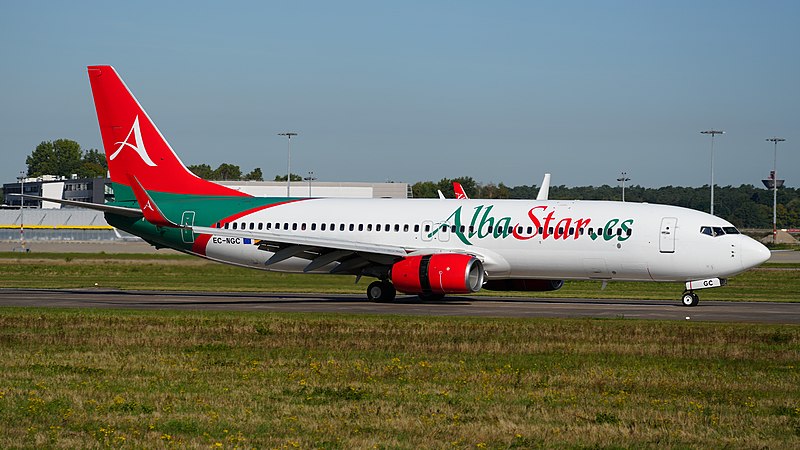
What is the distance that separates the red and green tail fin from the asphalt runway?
13.4 feet

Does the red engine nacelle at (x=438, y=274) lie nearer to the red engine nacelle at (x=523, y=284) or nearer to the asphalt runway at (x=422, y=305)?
the asphalt runway at (x=422, y=305)

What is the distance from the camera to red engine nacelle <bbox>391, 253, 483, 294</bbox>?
35.8 meters

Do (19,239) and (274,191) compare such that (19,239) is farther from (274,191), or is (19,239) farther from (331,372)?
(331,372)

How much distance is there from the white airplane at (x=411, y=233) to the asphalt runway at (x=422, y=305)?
3.15 feet

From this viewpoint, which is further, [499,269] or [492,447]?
[499,269]

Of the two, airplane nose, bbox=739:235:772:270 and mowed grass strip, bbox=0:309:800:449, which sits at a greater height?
airplane nose, bbox=739:235:772:270

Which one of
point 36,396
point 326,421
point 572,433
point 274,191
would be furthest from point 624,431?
point 274,191

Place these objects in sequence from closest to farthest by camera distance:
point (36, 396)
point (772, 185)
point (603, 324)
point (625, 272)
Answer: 1. point (36, 396)
2. point (603, 324)
3. point (625, 272)
4. point (772, 185)

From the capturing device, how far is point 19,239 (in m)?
110

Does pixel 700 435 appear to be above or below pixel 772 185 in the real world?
below

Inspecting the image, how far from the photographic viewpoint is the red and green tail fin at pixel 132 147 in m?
42.3

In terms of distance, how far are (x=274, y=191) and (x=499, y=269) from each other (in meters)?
79.4

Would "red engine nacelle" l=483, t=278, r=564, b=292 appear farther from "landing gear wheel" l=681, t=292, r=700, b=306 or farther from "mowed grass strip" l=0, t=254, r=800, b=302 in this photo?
"landing gear wheel" l=681, t=292, r=700, b=306

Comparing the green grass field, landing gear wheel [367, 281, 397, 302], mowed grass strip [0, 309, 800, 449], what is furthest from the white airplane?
mowed grass strip [0, 309, 800, 449]
